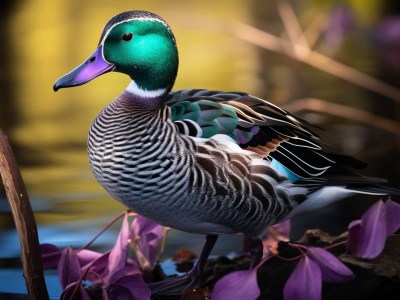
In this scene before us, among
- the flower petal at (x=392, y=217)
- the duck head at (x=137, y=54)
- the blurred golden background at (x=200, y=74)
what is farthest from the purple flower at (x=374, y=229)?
the blurred golden background at (x=200, y=74)

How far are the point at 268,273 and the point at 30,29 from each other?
7.54m

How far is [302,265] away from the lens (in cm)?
331

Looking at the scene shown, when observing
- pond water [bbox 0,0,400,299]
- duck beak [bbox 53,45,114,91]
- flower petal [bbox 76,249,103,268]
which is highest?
duck beak [bbox 53,45,114,91]

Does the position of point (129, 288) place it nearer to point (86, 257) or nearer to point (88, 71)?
point (86, 257)

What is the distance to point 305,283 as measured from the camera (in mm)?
3271

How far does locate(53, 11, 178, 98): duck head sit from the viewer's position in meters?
3.53

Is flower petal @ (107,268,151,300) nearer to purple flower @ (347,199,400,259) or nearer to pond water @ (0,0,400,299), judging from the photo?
pond water @ (0,0,400,299)

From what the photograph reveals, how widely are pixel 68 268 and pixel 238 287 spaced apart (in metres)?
0.69

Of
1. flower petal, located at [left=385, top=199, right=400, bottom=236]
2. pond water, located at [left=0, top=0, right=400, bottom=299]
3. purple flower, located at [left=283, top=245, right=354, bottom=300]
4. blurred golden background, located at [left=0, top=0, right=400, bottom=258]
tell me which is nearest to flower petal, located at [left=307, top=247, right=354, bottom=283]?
purple flower, located at [left=283, top=245, right=354, bottom=300]

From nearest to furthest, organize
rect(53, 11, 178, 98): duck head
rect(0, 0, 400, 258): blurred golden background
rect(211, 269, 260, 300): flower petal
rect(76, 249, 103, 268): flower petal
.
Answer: rect(211, 269, 260, 300): flower petal → rect(53, 11, 178, 98): duck head → rect(76, 249, 103, 268): flower petal → rect(0, 0, 400, 258): blurred golden background

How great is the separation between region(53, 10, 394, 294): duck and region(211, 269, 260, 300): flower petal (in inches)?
12.2

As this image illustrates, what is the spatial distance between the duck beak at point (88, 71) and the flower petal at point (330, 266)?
3.25 feet

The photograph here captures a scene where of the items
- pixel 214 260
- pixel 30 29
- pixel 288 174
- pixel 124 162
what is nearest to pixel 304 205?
pixel 288 174

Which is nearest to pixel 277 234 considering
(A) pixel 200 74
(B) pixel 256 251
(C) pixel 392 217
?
(B) pixel 256 251
